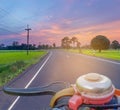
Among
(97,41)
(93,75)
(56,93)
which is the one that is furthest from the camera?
(97,41)

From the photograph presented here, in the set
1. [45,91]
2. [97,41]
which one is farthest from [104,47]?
[45,91]

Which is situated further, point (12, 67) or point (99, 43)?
point (99, 43)

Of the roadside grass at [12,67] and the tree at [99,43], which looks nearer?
the roadside grass at [12,67]

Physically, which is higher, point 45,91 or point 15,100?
point 45,91

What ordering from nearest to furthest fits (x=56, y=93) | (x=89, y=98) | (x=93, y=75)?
(x=89, y=98), (x=93, y=75), (x=56, y=93)

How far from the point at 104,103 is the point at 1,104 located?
9972 mm

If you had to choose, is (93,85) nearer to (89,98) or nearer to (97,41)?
(89,98)

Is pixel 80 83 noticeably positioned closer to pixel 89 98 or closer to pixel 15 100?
pixel 89 98

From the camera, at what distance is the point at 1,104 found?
11.3 m

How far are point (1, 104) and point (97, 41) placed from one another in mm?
→ 141504

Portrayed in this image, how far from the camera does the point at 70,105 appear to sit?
1.62 metres

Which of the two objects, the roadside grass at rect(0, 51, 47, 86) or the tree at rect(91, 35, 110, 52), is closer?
the roadside grass at rect(0, 51, 47, 86)

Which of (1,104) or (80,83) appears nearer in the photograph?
(80,83)

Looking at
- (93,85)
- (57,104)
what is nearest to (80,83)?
(93,85)
